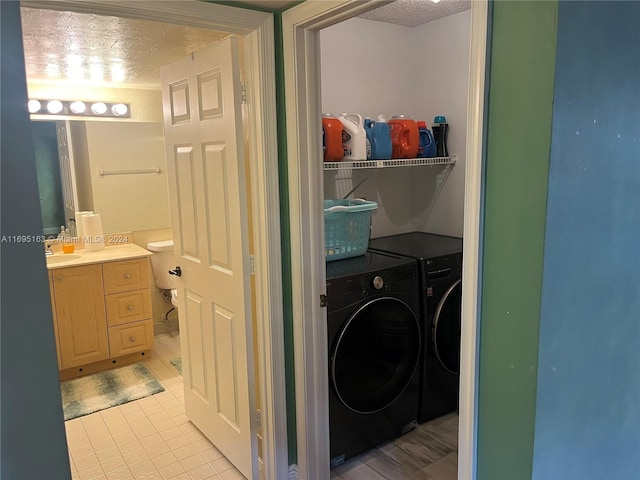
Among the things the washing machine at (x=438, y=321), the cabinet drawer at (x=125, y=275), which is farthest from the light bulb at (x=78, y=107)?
the washing machine at (x=438, y=321)

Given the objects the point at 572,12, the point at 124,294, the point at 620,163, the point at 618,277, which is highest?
the point at 572,12

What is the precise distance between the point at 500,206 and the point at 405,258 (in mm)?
1285

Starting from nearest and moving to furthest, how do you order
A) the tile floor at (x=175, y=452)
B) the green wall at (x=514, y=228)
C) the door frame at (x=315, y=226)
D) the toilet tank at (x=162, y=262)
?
the green wall at (x=514, y=228) < the door frame at (x=315, y=226) < the tile floor at (x=175, y=452) < the toilet tank at (x=162, y=262)

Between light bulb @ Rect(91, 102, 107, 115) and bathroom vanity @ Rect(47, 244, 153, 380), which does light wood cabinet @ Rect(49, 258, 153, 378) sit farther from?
light bulb @ Rect(91, 102, 107, 115)

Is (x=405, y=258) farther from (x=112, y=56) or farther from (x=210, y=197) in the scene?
(x=112, y=56)

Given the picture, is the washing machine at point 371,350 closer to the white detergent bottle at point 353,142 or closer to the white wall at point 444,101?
the white detergent bottle at point 353,142

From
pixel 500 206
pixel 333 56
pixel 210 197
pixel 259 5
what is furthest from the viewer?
pixel 333 56

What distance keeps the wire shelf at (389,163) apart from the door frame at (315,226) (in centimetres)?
38

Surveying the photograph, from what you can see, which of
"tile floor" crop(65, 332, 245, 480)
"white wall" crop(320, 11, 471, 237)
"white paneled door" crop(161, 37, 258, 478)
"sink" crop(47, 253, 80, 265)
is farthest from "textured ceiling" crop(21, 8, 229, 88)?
"tile floor" crop(65, 332, 245, 480)

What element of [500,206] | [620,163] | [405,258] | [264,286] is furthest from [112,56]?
[620,163]

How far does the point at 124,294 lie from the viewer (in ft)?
11.2

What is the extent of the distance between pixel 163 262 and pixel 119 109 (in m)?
1.24

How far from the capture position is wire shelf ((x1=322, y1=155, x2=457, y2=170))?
2.48 meters

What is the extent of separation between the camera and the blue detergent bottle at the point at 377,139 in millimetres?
2697
